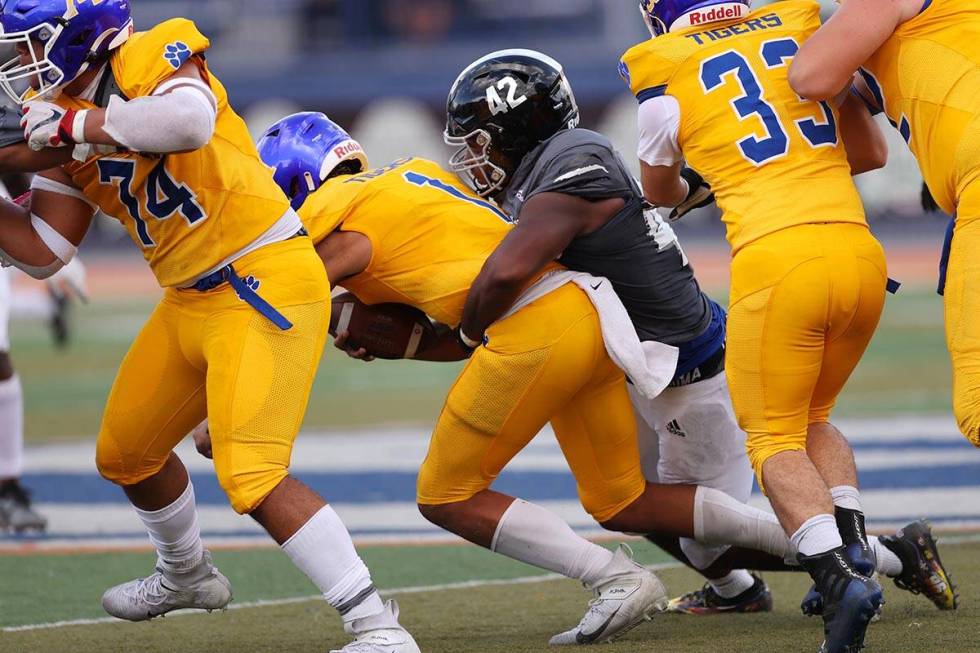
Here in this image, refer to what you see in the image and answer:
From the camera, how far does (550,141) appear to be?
430 cm

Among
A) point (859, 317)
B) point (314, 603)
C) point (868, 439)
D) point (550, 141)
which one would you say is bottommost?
point (868, 439)

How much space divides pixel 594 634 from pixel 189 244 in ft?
5.05

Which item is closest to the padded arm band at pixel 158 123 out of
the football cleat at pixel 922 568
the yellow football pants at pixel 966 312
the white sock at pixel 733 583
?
the yellow football pants at pixel 966 312

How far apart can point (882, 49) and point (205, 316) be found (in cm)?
190

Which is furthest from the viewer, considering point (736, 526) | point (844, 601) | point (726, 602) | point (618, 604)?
point (726, 602)

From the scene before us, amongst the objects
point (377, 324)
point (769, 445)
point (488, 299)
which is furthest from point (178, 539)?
point (769, 445)

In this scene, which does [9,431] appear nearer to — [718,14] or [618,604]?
[618,604]

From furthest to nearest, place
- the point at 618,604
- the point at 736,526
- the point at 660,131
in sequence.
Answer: the point at 736,526, the point at 618,604, the point at 660,131

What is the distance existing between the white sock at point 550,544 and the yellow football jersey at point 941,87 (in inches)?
53.4

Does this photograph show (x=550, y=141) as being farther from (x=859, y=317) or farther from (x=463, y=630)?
(x=463, y=630)

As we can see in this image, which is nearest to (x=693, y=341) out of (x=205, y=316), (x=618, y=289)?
(x=618, y=289)

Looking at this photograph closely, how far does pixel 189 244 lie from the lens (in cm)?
397

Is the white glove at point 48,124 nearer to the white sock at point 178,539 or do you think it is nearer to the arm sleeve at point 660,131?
the white sock at point 178,539

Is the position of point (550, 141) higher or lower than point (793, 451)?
higher
